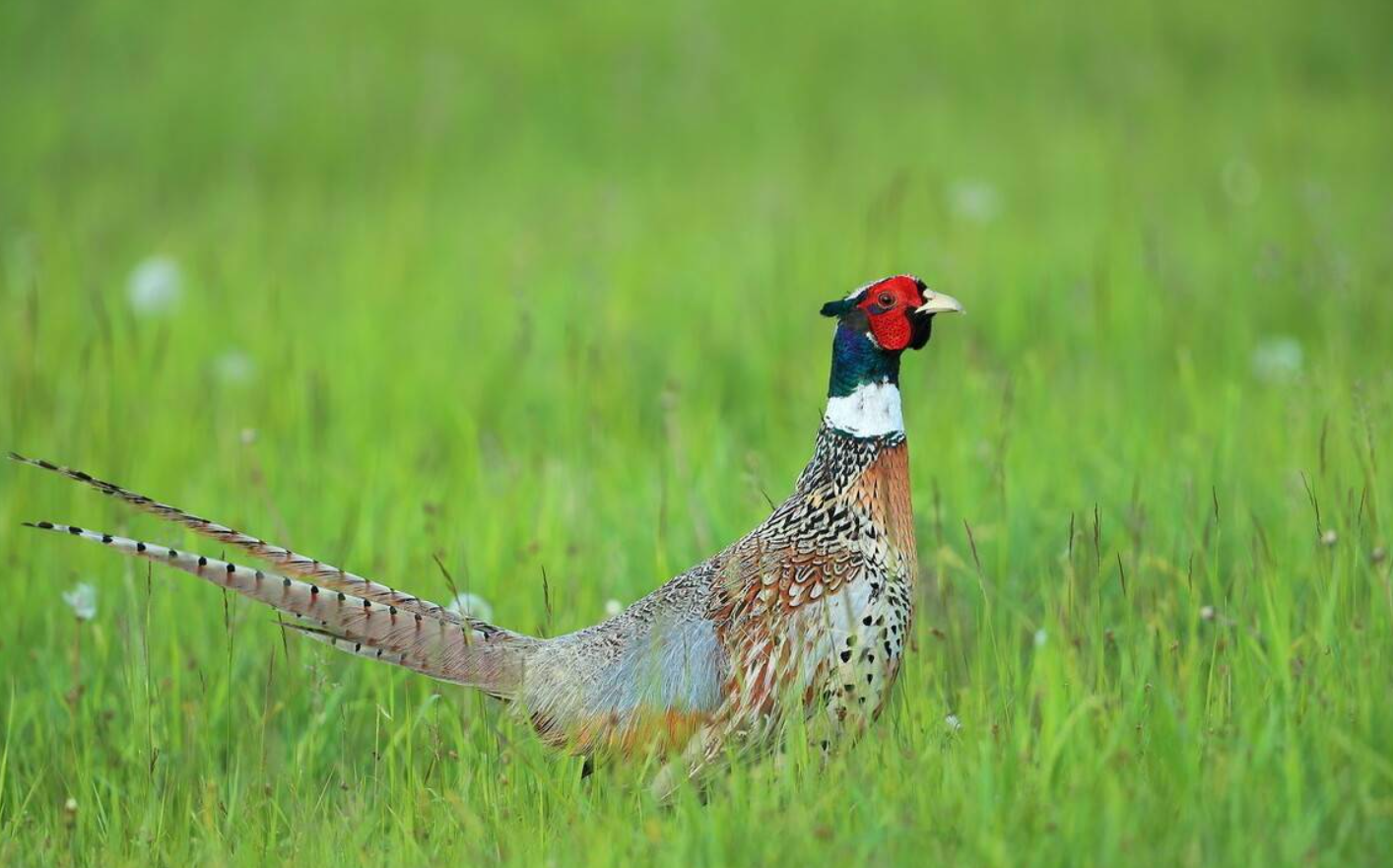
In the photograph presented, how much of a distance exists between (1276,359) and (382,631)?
4.14 meters

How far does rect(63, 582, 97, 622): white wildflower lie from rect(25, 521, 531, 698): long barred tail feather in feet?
2.36

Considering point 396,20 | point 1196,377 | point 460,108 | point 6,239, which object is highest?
point 396,20

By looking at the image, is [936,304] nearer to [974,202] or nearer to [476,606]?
[476,606]

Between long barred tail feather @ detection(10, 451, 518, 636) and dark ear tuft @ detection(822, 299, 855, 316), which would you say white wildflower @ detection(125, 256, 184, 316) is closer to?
long barred tail feather @ detection(10, 451, 518, 636)

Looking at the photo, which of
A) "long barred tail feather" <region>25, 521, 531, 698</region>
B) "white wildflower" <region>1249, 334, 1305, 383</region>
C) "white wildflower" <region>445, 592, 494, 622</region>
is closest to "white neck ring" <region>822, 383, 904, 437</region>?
"long barred tail feather" <region>25, 521, 531, 698</region>

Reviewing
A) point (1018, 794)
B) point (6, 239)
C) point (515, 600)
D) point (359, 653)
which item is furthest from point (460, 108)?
point (1018, 794)

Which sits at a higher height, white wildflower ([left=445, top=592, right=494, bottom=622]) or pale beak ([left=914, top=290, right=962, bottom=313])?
pale beak ([left=914, top=290, right=962, bottom=313])

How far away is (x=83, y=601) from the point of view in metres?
4.57

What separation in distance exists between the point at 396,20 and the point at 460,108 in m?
1.50

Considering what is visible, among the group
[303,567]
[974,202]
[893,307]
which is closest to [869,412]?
[893,307]

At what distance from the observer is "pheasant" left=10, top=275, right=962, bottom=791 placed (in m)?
3.68

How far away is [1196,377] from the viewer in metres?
6.64

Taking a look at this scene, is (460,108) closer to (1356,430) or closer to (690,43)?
(690,43)

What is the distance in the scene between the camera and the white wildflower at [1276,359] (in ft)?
20.8
